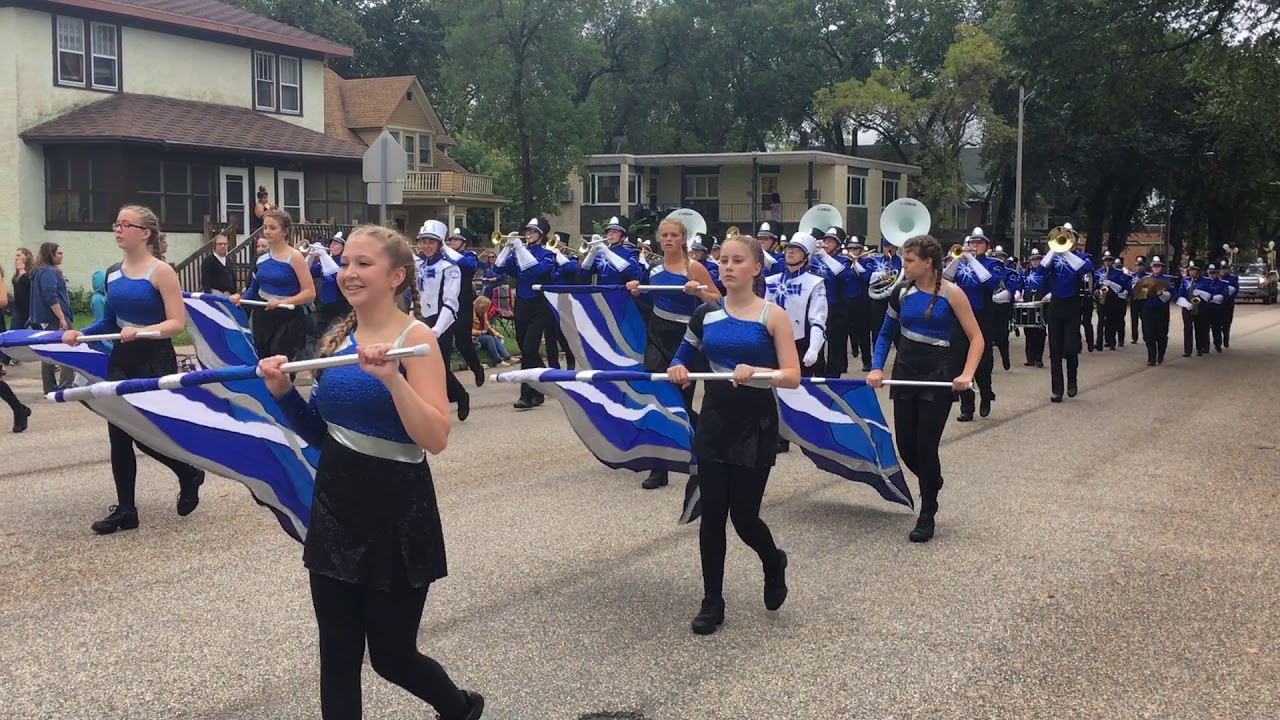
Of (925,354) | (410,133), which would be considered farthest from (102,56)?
(925,354)

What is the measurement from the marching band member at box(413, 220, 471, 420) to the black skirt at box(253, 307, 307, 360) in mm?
1181

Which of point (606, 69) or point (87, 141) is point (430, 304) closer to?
point (87, 141)

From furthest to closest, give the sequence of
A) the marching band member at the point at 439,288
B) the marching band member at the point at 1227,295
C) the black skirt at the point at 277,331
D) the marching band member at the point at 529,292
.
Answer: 1. the marching band member at the point at 1227,295
2. the marching band member at the point at 529,292
3. the marching band member at the point at 439,288
4. the black skirt at the point at 277,331

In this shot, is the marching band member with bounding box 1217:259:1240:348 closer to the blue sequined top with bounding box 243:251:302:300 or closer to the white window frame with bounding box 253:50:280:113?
the blue sequined top with bounding box 243:251:302:300

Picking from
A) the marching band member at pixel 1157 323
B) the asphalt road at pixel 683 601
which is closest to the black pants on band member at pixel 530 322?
the asphalt road at pixel 683 601

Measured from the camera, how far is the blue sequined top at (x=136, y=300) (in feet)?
23.5

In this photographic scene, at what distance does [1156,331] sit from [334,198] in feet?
78.3

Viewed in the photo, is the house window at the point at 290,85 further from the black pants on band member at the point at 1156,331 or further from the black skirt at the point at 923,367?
the black skirt at the point at 923,367

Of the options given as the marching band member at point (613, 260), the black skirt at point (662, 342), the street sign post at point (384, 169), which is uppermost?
the street sign post at point (384, 169)

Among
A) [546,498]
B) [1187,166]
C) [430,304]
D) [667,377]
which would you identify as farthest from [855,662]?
[1187,166]

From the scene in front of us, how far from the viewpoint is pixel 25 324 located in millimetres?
14758

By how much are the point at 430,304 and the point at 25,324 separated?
5887 mm

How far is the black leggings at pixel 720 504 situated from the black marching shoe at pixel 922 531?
7.04ft

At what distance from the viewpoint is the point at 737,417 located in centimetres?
564
